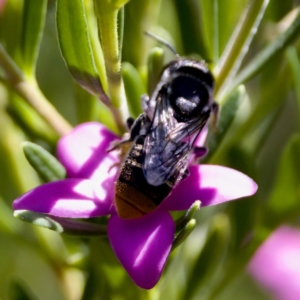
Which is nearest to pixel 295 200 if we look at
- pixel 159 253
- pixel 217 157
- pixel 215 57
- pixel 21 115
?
pixel 217 157

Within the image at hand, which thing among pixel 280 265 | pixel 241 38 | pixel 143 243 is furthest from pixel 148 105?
pixel 280 265

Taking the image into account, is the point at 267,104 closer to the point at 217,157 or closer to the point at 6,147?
the point at 217,157

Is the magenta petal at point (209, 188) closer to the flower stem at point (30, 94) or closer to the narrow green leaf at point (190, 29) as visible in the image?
the flower stem at point (30, 94)

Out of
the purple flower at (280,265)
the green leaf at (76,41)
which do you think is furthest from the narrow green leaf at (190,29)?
the purple flower at (280,265)

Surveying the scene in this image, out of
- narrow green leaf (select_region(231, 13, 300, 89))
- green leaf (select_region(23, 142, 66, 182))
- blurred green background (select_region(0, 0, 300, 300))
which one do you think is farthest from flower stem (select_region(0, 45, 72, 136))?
narrow green leaf (select_region(231, 13, 300, 89))

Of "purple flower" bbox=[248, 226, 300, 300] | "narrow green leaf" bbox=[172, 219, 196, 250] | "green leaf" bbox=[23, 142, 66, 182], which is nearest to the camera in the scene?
"narrow green leaf" bbox=[172, 219, 196, 250]

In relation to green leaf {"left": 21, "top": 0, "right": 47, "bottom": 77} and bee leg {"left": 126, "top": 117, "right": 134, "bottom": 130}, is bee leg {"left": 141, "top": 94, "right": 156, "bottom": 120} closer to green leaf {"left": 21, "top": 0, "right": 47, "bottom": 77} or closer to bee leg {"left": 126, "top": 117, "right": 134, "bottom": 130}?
bee leg {"left": 126, "top": 117, "right": 134, "bottom": 130}

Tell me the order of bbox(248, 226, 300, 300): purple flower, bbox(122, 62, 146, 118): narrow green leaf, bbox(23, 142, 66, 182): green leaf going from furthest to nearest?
bbox(248, 226, 300, 300): purple flower < bbox(122, 62, 146, 118): narrow green leaf < bbox(23, 142, 66, 182): green leaf

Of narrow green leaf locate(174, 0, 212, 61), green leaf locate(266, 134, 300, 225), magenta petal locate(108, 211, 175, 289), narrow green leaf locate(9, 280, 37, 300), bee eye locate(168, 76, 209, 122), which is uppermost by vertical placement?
narrow green leaf locate(174, 0, 212, 61)

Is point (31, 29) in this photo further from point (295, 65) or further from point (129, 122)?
point (295, 65)
